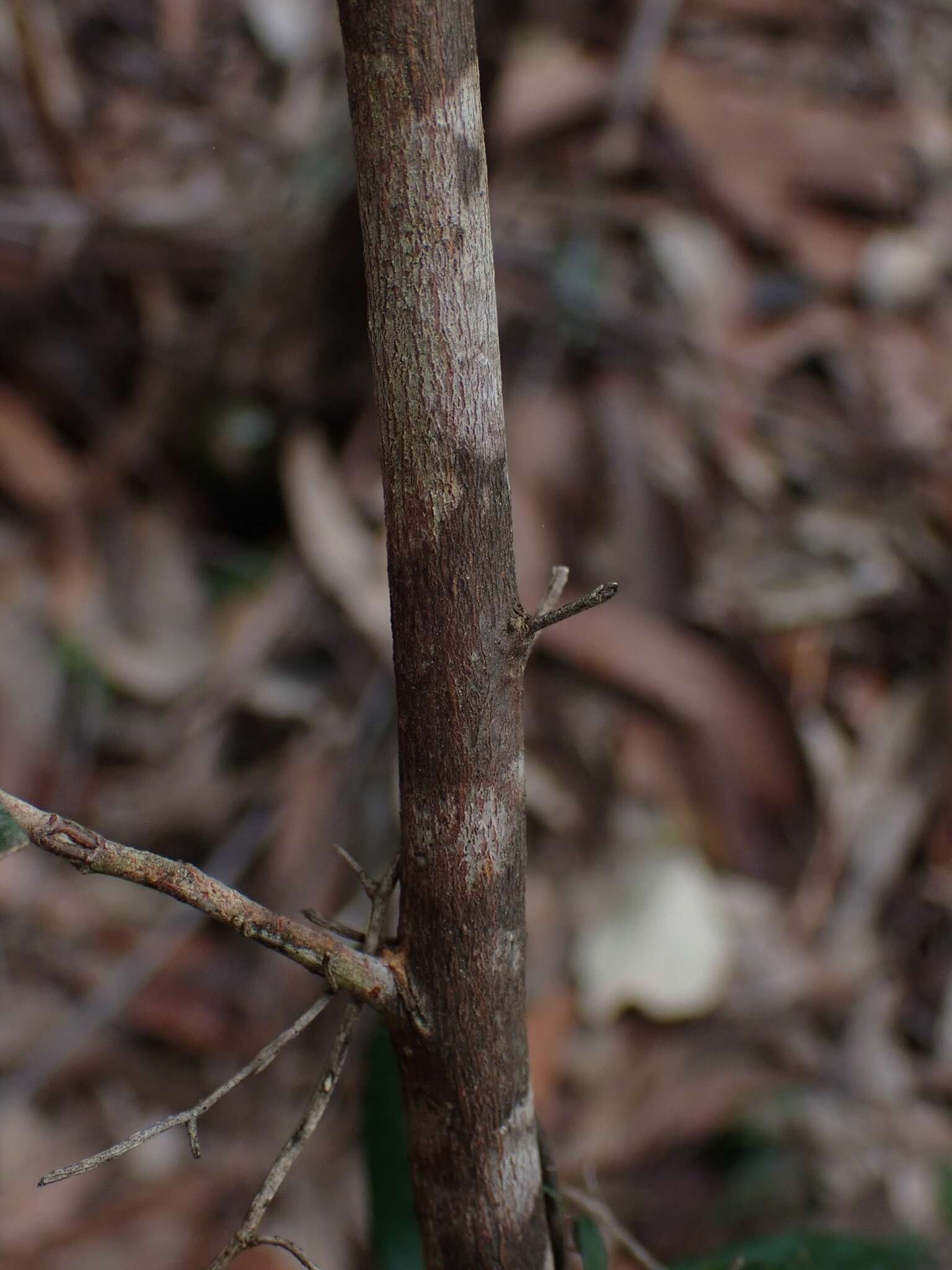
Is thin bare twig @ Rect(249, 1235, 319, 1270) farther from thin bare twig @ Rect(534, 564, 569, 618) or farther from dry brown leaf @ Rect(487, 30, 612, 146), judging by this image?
dry brown leaf @ Rect(487, 30, 612, 146)

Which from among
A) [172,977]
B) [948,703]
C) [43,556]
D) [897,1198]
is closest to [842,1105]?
[897,1198]

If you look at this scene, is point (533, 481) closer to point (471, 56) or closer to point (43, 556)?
point (43, 556)

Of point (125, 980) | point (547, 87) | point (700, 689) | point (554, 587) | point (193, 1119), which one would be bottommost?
point (125, 980)

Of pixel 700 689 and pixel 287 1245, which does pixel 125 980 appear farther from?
pixel 287 1245

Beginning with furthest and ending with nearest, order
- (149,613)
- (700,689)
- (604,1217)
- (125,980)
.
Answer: (149,613) → (700,689) → (125,980) → (604,1217)

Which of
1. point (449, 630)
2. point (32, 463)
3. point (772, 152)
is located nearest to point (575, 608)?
point (449, 630)

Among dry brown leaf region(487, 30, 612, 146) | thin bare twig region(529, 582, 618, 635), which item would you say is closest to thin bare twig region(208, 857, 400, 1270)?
thin bare twig region(529, 582, 618, 635)

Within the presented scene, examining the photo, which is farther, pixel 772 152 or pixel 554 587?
pixel 772 152
